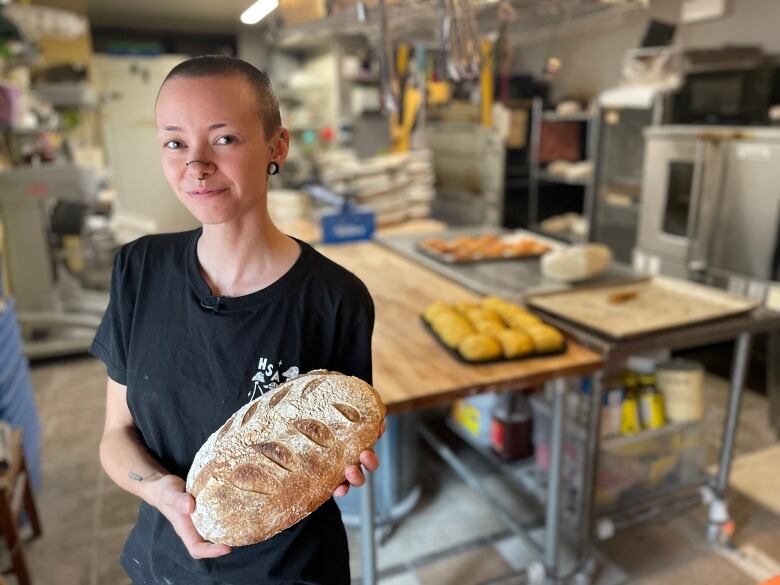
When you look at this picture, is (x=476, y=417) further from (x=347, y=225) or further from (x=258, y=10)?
(x=258, y=10)

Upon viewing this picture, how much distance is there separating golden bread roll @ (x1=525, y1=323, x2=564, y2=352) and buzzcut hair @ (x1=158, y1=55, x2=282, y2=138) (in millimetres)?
1059

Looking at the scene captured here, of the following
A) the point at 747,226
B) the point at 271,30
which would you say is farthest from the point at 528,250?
the point at 271,30

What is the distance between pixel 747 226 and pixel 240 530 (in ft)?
10.5

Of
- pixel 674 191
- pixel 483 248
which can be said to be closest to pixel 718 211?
pixel 674 191

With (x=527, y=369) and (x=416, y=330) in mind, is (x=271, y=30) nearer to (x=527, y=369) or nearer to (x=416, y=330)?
(x=416, y=330)

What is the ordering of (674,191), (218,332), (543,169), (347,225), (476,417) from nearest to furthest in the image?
(218,332), (476,417), (347,225), (674,191), (543,169)

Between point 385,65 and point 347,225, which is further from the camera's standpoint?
point 347,225

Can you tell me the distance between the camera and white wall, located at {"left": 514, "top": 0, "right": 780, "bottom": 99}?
12.2ft

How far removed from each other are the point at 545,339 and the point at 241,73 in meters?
1.15

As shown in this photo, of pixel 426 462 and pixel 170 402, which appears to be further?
pixel 426 462

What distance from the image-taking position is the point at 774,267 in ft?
9.95

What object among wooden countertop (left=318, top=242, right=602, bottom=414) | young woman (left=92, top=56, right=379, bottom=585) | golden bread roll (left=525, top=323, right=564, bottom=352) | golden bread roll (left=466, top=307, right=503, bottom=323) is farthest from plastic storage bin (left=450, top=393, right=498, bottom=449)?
young woman (left=92, top=56, right=379, bottom=585)

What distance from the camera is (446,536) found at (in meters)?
2.27

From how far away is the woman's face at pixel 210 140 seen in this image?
0.77 metres
